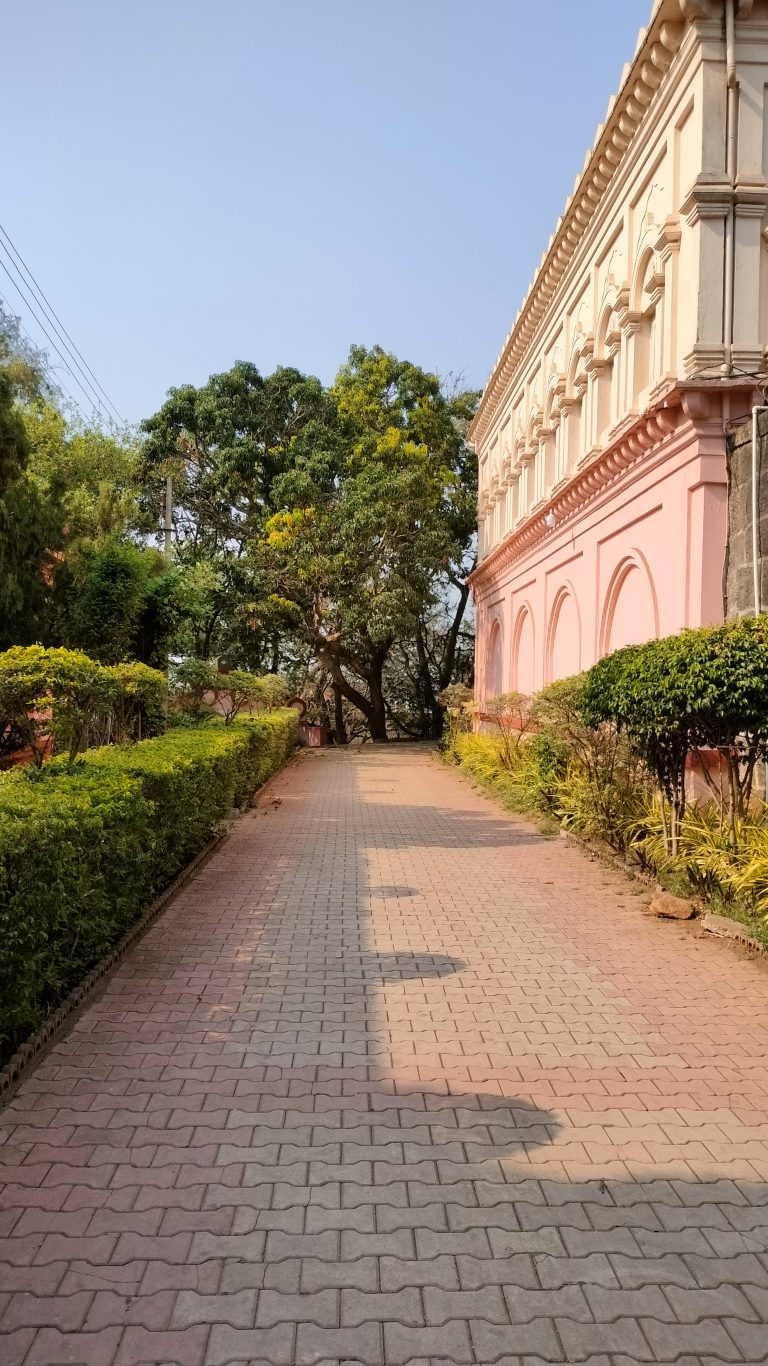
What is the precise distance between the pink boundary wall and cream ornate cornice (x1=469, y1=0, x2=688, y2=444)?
4.11 m

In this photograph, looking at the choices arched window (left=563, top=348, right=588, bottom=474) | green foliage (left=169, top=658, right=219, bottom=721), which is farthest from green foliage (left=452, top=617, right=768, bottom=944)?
green foliage (left=169, top=658, right=219, bottom=721)

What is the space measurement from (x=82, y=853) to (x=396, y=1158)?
2408 mm

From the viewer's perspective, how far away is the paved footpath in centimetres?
254

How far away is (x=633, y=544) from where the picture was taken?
12.4 metres

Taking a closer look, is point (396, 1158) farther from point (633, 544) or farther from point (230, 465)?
point (230, 465)

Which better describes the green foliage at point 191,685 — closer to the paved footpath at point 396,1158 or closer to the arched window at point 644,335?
the arched window at point 644,335

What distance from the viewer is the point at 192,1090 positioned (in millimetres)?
3990

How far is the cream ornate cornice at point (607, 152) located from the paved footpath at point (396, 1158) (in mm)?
Answer: 10203

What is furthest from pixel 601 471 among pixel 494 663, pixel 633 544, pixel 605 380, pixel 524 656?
pixel 494 663

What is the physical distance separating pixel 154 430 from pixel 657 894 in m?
25.8

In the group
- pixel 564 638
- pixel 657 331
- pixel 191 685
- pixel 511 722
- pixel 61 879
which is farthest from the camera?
pixel 511 722

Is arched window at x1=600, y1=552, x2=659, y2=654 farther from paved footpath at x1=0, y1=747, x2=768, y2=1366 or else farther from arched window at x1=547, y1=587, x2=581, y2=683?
paved footpath at x1=0, y1=747, x2=768, y2=1366

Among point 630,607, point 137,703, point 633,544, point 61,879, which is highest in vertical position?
point 633,544

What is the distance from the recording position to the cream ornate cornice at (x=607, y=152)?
10641mm
